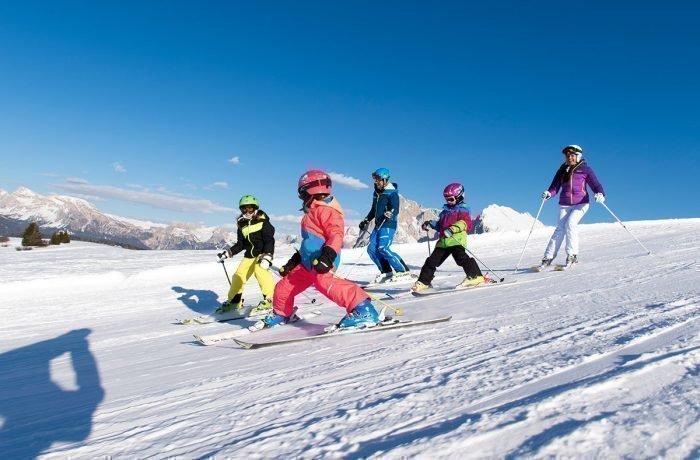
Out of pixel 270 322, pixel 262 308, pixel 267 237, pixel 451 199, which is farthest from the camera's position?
pixel 267 237

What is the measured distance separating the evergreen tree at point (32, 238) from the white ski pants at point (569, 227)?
3820 centimetres

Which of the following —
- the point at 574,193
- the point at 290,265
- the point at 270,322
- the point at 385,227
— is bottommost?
the point at 270,322

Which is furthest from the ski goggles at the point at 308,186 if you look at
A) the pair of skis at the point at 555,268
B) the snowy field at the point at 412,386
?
the pair of skis at the point at 555,268

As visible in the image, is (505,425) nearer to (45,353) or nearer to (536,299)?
(536,299)

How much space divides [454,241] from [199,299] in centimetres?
586

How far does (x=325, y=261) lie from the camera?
4.39 m

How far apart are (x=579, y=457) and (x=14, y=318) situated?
9.50 metres

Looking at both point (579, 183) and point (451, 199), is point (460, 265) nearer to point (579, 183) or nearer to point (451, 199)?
point (451, 199)

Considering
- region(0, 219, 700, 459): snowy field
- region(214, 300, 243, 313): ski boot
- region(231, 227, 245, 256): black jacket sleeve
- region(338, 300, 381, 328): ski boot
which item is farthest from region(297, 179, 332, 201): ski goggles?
region(214, 300, 243, 313): ski boot

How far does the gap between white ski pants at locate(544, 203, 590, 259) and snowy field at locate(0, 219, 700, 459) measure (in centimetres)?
250

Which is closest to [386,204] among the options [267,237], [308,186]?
[267,237]

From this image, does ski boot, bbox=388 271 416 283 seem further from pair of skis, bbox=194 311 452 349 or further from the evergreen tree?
the evergreen tree

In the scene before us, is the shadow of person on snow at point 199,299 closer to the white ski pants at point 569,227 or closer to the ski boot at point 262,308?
the ski boot at point 262,308

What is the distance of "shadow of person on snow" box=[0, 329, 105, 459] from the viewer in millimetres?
2307
